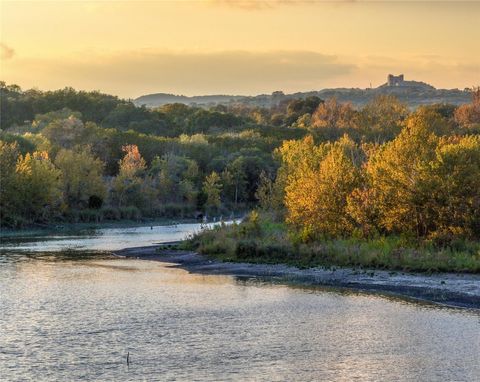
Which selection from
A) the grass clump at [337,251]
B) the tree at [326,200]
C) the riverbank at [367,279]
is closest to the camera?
the riverbank at [367,279]

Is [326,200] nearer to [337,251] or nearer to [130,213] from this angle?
[337,251]

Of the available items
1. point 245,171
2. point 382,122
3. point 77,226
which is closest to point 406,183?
point 77,226

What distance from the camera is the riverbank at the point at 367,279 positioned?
42.7m

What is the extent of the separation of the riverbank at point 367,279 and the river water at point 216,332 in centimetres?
184

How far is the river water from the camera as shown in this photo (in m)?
28.1

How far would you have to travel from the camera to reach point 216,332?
3412 centimetres

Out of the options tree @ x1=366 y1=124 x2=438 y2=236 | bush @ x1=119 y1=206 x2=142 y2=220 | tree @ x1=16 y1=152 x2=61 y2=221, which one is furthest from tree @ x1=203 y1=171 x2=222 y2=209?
tree @ x1=366 y1=124 x2=438 y2=236

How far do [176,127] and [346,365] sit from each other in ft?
566

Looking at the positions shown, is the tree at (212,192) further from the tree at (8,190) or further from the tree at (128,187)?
the tree at (8,190)

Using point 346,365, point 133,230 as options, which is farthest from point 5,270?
point 133,230

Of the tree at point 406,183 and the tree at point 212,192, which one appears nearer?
the tree at point 406,183

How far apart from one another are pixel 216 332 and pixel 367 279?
53.4ft

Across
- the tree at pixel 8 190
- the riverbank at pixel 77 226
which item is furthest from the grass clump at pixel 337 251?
the tree at pixel 8 190

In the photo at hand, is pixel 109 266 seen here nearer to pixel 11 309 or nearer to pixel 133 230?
pixel 11 309
